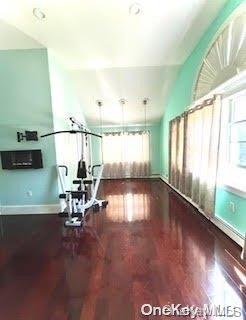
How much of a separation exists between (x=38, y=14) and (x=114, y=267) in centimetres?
357

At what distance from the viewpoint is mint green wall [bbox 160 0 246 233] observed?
2.88 m

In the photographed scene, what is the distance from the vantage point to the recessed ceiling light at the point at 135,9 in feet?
10.0

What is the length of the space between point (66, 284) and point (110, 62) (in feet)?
14.3

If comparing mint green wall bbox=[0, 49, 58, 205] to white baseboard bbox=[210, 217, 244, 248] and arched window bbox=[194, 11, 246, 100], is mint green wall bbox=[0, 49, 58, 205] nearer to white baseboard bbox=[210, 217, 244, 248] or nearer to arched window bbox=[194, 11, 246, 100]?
arched window bbox=[194, 11, 246, 100]

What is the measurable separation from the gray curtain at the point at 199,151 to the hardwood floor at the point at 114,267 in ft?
1.82

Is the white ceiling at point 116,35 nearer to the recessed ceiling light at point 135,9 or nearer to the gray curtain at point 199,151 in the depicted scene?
the recessed ceiling light at point 135,9

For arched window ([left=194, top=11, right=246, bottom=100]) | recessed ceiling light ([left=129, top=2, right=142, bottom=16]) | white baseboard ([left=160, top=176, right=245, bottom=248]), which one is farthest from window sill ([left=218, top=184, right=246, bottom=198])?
recessed ceiling light ([left=129, top=2, right=142, bottom=16])

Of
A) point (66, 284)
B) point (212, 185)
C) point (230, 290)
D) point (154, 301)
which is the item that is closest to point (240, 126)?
point (212, 185)

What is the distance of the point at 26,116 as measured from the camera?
4484mm

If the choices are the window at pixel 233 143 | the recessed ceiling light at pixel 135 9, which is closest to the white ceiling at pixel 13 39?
the recessed ceiling light at pixel 135 9

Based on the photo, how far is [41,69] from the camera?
14.1 ft

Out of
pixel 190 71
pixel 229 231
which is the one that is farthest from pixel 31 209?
pixel 190 71

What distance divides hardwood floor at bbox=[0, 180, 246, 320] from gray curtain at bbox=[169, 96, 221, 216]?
0.56 meters

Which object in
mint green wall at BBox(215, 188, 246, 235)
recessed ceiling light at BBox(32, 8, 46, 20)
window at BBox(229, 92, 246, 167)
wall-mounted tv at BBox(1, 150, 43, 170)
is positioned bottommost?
mint green wall at BBox(215, 188, 246, 235)
